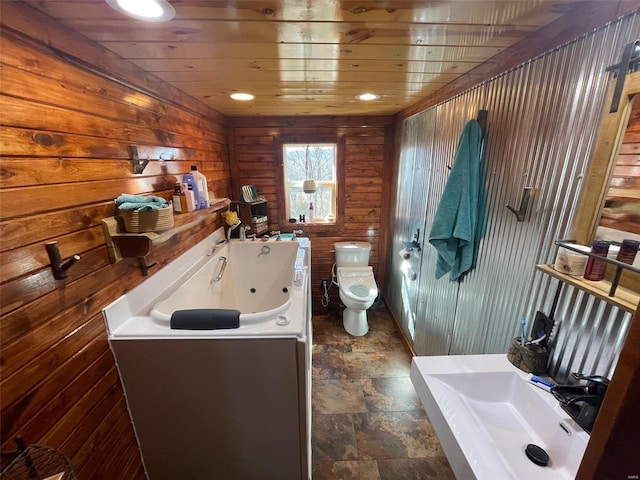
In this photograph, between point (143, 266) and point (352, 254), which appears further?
point (352, 254)

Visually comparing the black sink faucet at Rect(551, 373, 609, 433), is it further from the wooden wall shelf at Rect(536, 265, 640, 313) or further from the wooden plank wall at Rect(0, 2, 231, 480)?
the wooden plank wall at Rect(0, 2, 231, 480)

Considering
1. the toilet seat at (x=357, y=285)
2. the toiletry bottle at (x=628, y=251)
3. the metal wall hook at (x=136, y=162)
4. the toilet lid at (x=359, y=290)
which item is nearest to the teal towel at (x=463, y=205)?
the toiletry bottle at (x=628, y=251)

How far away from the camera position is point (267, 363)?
1215 millimetres

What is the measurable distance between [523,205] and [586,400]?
0.71 metres

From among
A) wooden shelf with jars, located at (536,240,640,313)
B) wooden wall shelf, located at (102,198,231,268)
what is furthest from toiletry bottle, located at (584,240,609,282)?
wooden wall shelf, located at (102,198,231,268)

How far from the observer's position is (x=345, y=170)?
2.93 meters

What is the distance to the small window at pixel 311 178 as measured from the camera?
117 inches

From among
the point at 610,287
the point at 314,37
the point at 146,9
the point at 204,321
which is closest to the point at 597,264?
the point at 610,287

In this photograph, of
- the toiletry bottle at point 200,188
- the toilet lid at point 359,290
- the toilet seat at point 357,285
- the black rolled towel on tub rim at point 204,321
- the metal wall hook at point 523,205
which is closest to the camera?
the metal wall hook at point 523,205

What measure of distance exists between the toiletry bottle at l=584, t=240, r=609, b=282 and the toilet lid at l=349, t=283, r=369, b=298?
190 cm

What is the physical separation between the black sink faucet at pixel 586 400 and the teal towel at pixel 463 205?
2.41 feet

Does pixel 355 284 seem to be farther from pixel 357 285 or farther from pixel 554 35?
pixel 554 35

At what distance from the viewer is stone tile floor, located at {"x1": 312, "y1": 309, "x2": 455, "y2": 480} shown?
62.9 inches

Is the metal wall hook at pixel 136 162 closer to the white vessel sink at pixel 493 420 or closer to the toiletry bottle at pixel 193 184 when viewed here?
the toiletry bottle at pixel 193 184
